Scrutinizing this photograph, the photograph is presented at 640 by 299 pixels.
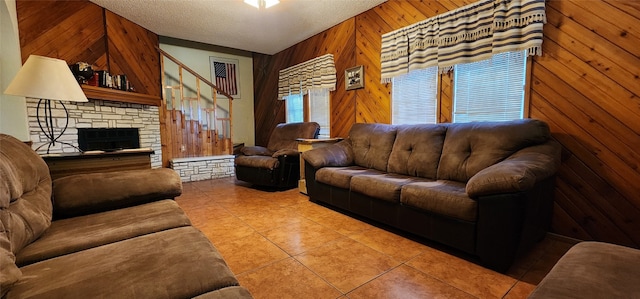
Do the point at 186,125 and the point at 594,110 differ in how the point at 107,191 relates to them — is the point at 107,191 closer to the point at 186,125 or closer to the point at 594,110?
the point at 186,125

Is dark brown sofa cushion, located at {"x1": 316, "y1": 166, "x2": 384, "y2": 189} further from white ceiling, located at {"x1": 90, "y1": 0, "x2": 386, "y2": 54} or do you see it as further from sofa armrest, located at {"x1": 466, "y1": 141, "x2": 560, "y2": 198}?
white ceiling, located at {"x1": 90, "y1": 0, "x2": 386, "y2": 54}

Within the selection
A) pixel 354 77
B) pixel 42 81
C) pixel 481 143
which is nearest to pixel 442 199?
pixel 481 143

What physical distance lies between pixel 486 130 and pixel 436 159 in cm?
48

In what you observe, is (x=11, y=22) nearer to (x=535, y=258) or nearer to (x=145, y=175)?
(x=145, y=175)

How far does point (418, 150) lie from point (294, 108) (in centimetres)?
306

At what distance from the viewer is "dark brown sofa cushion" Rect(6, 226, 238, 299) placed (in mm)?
762

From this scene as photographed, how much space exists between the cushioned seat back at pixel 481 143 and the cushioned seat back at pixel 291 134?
205 centimetres

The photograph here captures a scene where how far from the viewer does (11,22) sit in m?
2.70

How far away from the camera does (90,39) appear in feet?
11.5

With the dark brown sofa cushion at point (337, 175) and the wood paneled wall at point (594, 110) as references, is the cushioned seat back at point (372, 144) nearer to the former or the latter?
the dark brown sofa cushion at point (337, 175)

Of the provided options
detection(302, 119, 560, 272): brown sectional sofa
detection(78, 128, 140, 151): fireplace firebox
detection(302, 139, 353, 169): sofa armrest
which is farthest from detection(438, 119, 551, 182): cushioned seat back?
detection(78, 128, 140, 151): fireplace firebox

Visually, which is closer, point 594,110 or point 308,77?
point 594,110

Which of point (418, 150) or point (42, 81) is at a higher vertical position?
point (42, 81)

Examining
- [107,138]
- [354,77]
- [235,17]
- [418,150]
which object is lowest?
[418,150]
